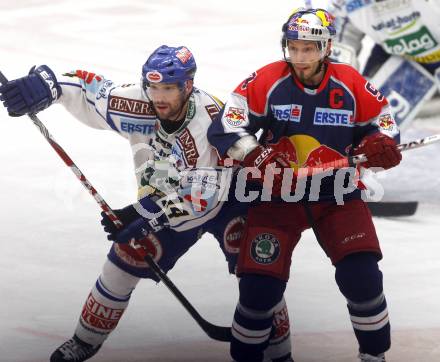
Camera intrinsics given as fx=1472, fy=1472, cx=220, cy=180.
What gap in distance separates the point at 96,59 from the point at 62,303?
3.81 meters

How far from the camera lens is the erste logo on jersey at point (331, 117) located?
461 centimetres

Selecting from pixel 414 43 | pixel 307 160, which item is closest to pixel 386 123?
pixel 307 160

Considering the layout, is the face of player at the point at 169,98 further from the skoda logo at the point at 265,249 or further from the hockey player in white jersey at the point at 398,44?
the hockey player in white jersey at the point at 398,44

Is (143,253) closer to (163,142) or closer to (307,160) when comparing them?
(163,142)

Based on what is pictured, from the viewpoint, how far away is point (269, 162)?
4594mm

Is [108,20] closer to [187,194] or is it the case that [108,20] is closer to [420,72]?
[420,72]

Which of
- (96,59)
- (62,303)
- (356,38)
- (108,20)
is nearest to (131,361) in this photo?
(62,303)

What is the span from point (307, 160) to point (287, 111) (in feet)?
0.57

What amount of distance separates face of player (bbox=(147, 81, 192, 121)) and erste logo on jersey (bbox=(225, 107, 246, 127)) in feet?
0.54

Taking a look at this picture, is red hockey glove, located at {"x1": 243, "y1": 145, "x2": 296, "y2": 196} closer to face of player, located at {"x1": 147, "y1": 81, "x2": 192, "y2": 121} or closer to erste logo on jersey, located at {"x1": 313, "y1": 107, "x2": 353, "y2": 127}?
erste logo on jersey, located at {"x1": 313, "y1": 107, "x2": 353, "y2": 127}

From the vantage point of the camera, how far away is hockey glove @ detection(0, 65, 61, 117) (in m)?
4.71

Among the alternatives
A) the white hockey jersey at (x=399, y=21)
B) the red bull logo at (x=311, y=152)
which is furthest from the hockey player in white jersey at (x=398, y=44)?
the red bull logo at (x=311, y=152)

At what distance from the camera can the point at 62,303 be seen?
18.4 ft

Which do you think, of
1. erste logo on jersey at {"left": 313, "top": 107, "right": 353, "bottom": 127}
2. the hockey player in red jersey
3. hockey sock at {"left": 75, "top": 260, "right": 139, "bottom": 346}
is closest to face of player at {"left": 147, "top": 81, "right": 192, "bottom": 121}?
the hockey player in red jersey
